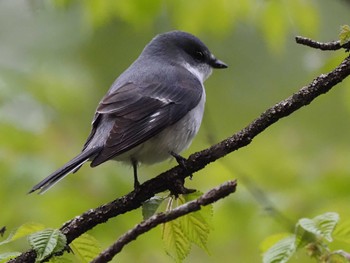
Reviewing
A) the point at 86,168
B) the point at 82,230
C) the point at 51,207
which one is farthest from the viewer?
the point at 86,168

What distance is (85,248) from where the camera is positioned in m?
2.38

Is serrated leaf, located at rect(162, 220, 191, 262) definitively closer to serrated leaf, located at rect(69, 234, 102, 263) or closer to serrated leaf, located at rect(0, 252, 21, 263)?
serrated leaf, located at rect(69, 234, 102, 263)

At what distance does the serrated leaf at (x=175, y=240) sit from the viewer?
2.47m

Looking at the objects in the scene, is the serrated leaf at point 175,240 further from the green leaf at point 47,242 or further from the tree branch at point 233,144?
the green leaf at point 47,242

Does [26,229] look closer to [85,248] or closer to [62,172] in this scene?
[85,248]

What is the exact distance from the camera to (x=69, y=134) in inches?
226

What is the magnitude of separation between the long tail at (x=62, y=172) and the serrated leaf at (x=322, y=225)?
3.35ft

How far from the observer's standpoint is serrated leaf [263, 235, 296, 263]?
2.54 metres

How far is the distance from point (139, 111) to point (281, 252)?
1344 mm

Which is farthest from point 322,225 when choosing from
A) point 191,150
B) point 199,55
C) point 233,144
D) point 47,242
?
point 191,150

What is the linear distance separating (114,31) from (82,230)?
694cm

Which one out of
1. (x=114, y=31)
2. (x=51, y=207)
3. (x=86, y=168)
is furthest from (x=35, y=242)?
(x=114, y=31)

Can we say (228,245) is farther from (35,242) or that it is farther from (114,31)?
(114,31)

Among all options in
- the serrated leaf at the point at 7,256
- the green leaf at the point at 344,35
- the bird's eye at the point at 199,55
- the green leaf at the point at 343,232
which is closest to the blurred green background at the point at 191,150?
the bird's eye at the point at 199,55
